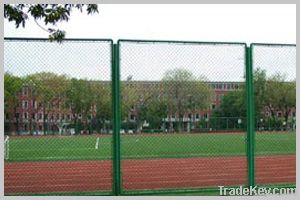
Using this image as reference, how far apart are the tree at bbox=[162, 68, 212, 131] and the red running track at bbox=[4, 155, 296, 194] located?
4.24ft

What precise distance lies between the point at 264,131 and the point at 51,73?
380 cm

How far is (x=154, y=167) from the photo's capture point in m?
12.0

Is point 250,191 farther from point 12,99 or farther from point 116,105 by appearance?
point 12,99

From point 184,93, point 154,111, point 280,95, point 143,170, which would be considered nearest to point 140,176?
point 143,170

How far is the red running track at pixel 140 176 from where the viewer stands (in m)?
8.57

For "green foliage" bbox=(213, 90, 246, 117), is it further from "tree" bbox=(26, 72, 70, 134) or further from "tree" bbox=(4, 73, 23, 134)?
"tree" bbox=(4, 73, 23, 134)

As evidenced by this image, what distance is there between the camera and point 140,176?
10328mm

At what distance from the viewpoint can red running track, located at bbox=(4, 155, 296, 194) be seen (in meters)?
8.57

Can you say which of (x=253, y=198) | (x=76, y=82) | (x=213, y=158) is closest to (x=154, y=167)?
(x=213, y=158)

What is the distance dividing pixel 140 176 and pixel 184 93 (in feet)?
8.05

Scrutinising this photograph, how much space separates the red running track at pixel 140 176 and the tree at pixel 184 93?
129cm

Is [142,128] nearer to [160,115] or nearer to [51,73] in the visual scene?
[160,115]

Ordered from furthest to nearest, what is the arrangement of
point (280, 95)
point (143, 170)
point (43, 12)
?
1. point (143, 170)
2. point (280, 95)
3. point (43, 12)

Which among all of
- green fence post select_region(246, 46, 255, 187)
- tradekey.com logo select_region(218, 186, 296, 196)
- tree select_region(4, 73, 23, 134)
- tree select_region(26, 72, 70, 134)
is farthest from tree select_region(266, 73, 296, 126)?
tree select_region(4, 73, 23, 134)
